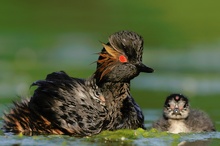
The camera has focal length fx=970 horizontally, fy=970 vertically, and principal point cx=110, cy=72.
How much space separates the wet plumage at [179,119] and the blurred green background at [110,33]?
355 centimetres

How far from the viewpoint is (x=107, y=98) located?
14883 millimetres

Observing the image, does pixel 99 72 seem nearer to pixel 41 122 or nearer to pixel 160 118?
pixel 41 122

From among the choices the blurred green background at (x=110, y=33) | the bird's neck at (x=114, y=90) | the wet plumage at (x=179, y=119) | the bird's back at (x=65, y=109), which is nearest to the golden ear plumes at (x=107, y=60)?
the bird's neck at (x=114, y=90)

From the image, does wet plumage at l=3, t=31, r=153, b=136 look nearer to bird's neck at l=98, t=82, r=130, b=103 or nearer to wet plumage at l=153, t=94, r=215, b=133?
bird's neck at l=98, t=82, r=130, b=103

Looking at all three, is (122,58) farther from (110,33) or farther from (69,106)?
(110,33)

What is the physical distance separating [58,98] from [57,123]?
15.7 inches

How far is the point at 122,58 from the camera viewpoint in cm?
1478

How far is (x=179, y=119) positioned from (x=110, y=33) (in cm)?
1469

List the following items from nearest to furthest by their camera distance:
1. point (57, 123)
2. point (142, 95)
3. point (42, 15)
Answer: point (57, 123)
point (142, 95)
point (42, 15)

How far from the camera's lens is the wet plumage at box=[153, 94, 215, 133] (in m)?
16.3

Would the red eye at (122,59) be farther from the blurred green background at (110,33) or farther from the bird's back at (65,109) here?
the blurred green background at (110,33)

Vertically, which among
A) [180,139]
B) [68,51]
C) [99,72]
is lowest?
[180,139]

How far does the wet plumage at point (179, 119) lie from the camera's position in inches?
642

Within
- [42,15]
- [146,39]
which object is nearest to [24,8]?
[42,15]
